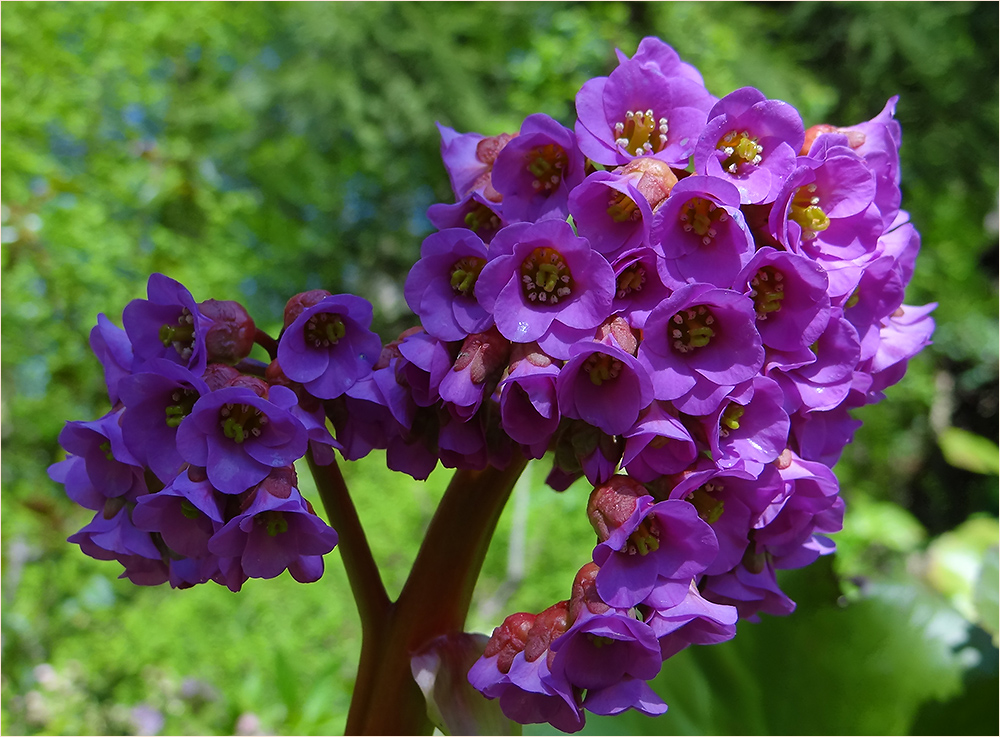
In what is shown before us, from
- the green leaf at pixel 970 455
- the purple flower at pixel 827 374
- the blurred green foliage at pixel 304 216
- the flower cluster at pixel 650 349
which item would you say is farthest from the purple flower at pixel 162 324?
the green leaf at pixel 970 455

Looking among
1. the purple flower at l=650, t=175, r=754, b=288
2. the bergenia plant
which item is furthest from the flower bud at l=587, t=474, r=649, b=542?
the purple flower at l=650, t=175, r=754, b=288

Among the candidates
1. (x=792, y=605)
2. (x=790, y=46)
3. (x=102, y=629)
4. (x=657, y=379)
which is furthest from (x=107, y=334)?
(x=790, y=46)

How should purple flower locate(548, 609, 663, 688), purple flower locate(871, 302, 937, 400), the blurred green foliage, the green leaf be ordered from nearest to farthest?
purple flower locate(548, 609, 663, 688), purple flower locate(871, 302, 937, 400), the blurred green foliage, the green leaf

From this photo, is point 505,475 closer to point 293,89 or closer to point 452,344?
point 452,344

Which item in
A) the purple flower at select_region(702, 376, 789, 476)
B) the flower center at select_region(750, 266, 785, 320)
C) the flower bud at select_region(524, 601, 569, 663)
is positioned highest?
the flower center at select_region(750, 266, 785, 320)

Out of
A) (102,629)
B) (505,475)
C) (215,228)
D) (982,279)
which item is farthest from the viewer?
(982,279)

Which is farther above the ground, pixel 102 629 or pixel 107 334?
pixel 102 629

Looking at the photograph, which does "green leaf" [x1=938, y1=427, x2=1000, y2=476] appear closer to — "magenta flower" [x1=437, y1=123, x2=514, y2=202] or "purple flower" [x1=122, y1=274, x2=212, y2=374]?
"magenta flower" [x1=437, y1=123, x2=514, y2=202]
